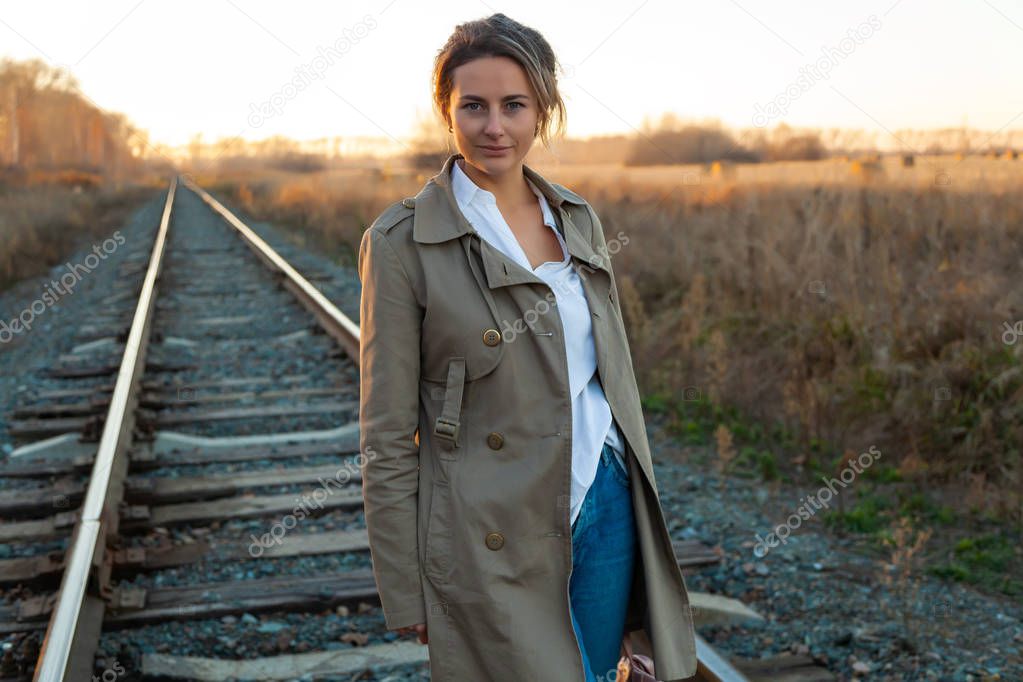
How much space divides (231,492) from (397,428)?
127 inches

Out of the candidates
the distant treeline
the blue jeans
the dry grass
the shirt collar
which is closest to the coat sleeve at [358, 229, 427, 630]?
the shirt collar

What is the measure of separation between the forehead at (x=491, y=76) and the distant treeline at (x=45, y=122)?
33.9 m

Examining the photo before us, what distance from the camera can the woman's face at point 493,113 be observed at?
1.64 meters

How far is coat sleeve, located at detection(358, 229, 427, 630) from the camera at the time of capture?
5.22 feet

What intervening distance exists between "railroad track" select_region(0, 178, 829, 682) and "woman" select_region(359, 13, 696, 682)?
1.17 meters

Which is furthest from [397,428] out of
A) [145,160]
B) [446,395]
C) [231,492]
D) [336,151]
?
[145,160]

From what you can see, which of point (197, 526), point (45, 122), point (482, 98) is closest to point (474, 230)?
point (482, 98)

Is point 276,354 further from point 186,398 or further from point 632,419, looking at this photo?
point 632,419

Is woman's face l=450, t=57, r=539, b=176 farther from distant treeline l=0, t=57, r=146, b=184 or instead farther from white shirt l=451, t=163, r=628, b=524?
Result: distant treeline l=0, t=57, r=146, b=184

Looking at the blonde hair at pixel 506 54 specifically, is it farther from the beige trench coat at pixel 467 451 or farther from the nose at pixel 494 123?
the beige trench coat at pixel 467 451

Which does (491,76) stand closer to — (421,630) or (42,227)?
(421,630)

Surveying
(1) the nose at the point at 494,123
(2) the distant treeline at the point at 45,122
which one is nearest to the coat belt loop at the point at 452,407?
(1) the nose at the point at 494,123

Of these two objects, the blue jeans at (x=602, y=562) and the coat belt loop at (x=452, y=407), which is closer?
the coat belt loop at (x=452, y=407)

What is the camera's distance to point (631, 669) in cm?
188
